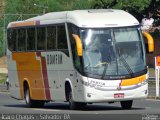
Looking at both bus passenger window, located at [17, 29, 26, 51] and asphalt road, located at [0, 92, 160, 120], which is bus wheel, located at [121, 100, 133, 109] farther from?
bus passenger window, located at [17, 29, 26, 51]

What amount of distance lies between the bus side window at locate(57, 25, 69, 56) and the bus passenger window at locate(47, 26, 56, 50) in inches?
15.5

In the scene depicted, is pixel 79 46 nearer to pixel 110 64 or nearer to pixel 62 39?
pixel 110 64

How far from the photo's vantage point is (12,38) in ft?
105

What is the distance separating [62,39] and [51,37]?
3.51 feet

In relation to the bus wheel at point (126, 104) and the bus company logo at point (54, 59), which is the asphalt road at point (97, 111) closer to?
the bus wheel at point (126, 104)

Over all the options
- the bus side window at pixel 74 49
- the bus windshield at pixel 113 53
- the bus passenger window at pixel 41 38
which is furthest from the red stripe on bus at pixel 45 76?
the bus windshield at pixel 113 53

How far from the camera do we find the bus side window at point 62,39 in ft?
87.6

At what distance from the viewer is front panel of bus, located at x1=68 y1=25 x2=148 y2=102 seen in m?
25.2

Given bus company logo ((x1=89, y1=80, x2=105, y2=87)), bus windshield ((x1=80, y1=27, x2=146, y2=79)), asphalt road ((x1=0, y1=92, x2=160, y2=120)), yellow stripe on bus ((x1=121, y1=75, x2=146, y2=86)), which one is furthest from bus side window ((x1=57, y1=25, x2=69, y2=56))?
yellow stripe on bus ((x1=121, y1=75, x2=146, y2=86))

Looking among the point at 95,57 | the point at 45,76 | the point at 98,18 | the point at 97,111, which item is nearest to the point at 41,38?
the point at 45,76

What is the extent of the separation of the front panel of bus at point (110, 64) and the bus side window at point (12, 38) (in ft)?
20.2

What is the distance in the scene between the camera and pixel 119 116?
2205cm

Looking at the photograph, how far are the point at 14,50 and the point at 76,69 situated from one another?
6.29 meters

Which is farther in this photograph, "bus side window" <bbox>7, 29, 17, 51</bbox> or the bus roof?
"bus side window" <bbox>7, 29, 17, 51</bbox>
